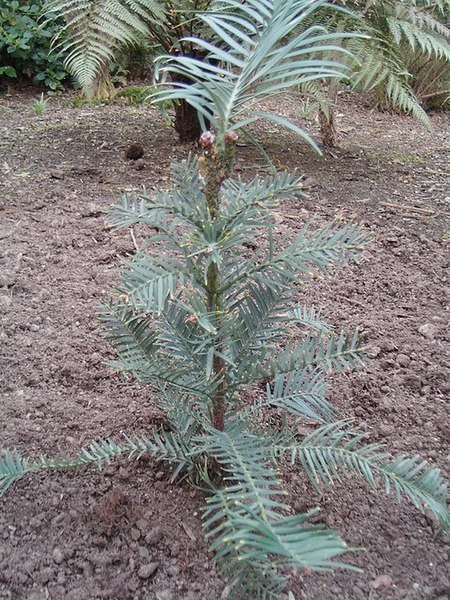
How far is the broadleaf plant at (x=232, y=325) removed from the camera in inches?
35.6

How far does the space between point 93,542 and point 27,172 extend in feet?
6.24

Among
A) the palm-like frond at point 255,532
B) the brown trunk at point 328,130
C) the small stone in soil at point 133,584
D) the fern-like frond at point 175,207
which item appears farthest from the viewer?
the brown trunk at point 328,130

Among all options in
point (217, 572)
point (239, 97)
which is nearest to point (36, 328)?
point (217, 572)

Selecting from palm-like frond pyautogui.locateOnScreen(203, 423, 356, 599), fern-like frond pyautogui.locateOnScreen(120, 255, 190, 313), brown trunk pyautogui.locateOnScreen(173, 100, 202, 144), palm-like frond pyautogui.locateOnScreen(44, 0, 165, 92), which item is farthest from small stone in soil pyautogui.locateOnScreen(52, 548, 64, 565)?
brown trunk pyautogui.locateOnScreen(173, 100, 202, 144)

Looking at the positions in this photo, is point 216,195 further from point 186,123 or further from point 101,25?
point 186,123

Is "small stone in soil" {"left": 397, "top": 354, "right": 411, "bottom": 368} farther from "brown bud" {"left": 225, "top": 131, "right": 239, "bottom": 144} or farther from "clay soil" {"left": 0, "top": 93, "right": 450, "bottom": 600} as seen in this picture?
"brown bud" {"left": 225, "top": 131, "right": 239, "bottom": 144}

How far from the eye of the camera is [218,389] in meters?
1.16

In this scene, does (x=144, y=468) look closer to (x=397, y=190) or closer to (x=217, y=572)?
(x=217, y=572)

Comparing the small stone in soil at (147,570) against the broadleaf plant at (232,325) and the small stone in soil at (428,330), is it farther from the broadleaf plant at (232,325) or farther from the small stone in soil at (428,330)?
the small stone in soil at (428,330)

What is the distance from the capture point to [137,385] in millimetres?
1591

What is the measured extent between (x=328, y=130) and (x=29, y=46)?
8.91 ft

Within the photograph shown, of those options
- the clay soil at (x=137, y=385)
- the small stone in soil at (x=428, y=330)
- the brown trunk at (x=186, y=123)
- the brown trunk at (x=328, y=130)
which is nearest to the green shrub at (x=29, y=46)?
the clay soil at (x=137, y=385)

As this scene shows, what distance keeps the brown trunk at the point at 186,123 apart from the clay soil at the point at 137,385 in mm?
67

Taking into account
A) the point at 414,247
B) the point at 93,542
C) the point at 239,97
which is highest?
the point at 239,97
